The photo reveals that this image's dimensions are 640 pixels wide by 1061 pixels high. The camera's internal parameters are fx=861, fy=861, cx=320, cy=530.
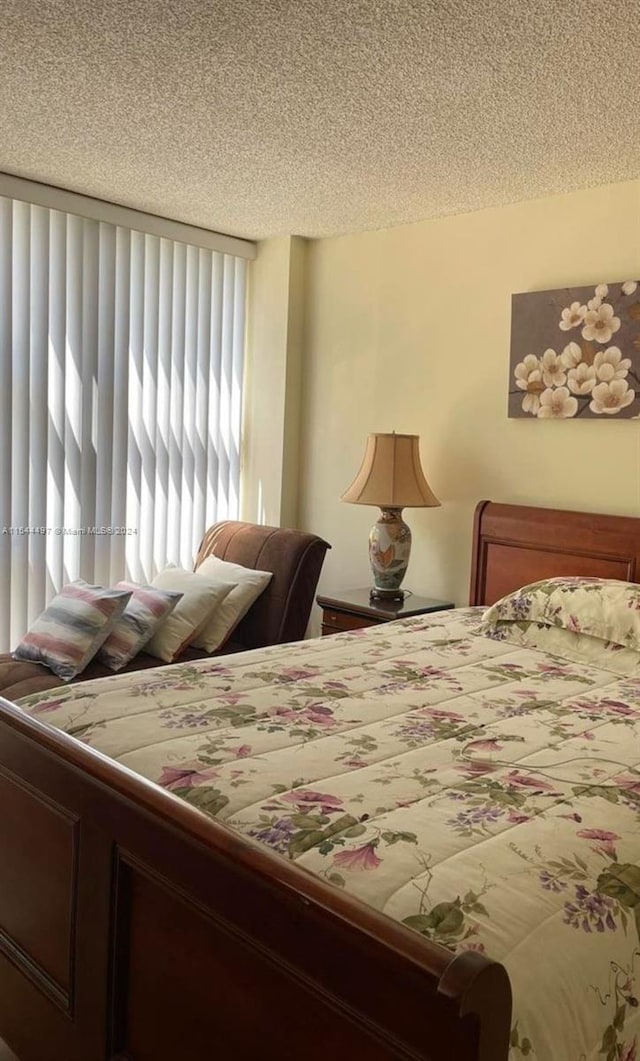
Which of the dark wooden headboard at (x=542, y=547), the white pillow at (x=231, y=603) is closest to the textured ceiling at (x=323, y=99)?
the dark wooden headboard at (x=542, y=547)

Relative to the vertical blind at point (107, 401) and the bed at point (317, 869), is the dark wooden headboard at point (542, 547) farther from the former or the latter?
the vertical blind at point (107, 401)

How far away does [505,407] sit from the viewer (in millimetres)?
3572

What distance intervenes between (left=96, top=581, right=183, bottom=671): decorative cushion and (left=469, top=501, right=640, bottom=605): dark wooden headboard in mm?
1249

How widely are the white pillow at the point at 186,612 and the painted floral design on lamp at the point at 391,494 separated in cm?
68

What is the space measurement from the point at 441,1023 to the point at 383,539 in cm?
275

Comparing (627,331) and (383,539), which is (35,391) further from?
(627,331)

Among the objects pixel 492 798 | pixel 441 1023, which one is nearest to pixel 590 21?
pixel 492 798

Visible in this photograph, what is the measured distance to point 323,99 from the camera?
2.54 meters

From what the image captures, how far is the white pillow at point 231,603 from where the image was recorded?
11.1 feet

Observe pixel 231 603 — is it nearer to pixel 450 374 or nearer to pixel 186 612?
pixel 186 612

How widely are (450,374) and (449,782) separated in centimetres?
245

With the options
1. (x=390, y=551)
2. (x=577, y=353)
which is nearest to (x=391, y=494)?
(x=390, y=551)

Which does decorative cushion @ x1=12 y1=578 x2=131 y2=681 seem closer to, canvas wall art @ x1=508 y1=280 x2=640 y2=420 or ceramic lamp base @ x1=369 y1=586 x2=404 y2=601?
ceramic lamp base @ x1=369 y1=586 x2=404 y2=601

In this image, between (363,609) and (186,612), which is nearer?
(186,612)
